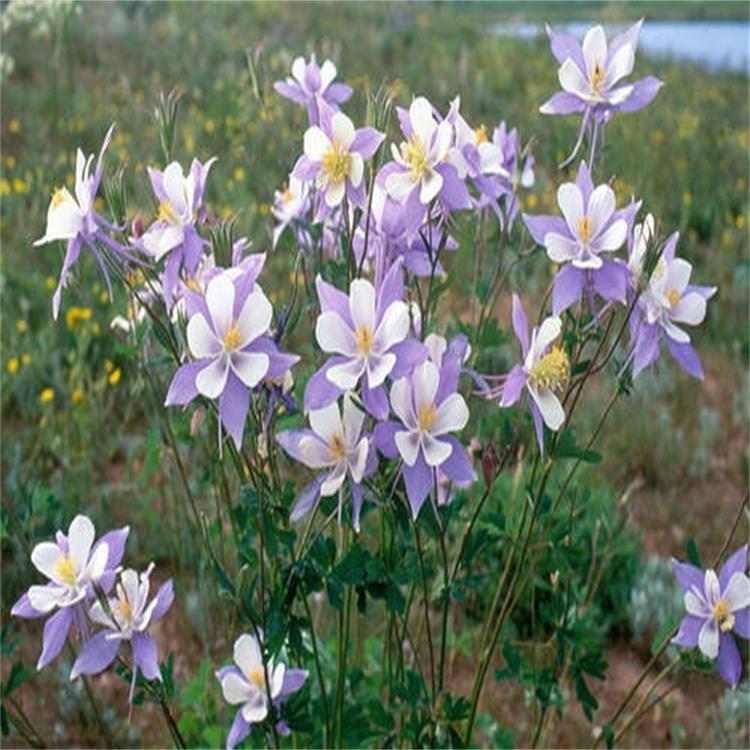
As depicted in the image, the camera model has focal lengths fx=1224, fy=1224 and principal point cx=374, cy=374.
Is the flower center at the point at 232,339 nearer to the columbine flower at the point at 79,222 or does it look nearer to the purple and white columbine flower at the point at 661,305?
the columbine flower at the point at 79,222

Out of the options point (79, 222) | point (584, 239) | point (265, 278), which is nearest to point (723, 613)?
point (584, 239)

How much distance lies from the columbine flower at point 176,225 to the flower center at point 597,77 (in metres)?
0.63

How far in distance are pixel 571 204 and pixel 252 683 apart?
0.89m

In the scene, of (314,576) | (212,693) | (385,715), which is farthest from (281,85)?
(212,693)

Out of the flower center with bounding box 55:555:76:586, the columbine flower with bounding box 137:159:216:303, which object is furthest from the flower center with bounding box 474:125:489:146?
the flower center with bounding box 55:555:76:586

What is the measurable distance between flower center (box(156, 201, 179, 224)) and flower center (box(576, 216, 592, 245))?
56 centimetres

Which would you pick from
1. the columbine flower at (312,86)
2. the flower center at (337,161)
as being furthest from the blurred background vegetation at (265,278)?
the flower center at (337,161)

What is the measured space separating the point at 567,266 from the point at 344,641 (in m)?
0.70

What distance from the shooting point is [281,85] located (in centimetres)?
218

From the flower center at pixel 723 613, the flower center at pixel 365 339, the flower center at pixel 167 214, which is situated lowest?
the flower center at pixel 723 613

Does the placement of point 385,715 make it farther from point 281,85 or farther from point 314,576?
point 281,85

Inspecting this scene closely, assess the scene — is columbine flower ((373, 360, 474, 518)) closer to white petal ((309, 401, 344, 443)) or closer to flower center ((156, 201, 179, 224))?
white petal ((309, 401, 344, 443))

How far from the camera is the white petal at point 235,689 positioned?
189 centimetres

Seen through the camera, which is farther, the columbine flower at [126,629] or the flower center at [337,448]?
the columbine flower at [126,629]
